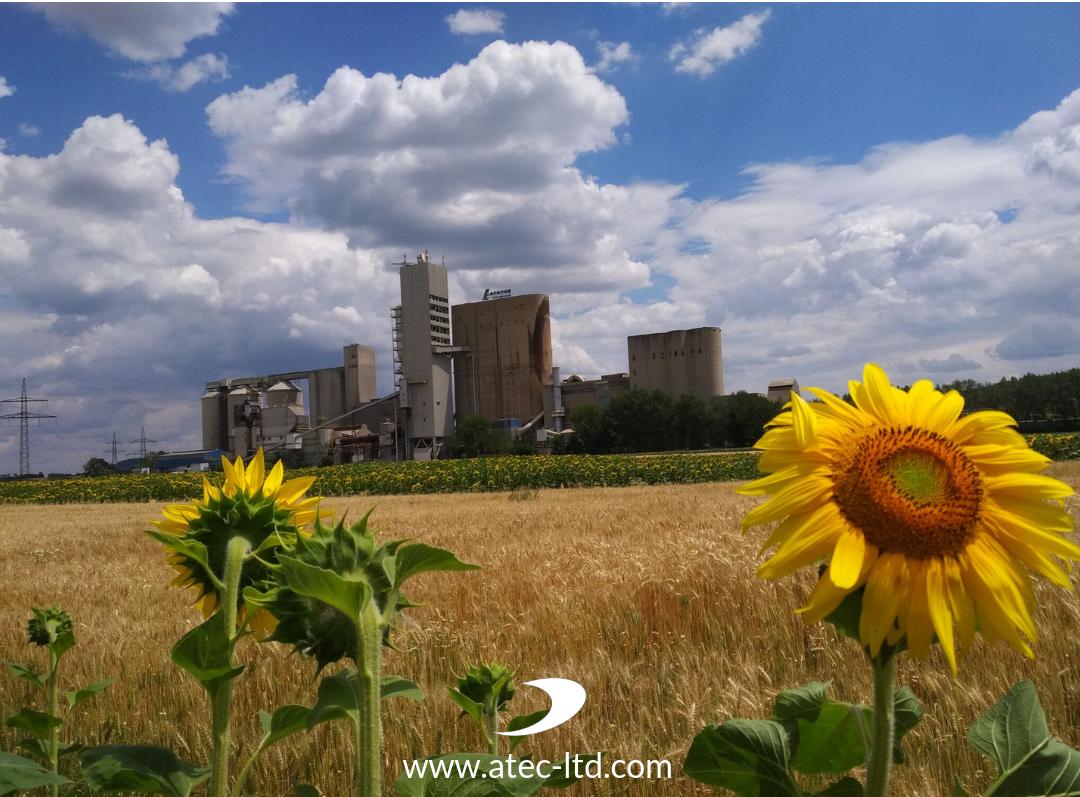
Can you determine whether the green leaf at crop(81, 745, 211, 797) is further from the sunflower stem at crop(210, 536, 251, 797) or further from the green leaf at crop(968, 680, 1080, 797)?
the green leaf at crop(968, 680, 1080, 797)

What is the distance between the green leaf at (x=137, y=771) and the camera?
1324 millimetres

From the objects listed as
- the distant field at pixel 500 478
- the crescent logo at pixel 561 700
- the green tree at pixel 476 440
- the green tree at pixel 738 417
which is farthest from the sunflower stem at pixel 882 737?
the green tree at pixel 476 440

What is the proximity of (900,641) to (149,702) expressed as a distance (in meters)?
4.31

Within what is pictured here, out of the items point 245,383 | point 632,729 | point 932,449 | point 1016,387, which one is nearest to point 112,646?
point 632,729

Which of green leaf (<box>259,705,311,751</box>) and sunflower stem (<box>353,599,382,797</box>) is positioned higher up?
sunflower stem (<box>353,599,382,797</box>)

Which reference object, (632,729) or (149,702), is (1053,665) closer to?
(632,729)

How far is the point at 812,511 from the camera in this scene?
1.11 m

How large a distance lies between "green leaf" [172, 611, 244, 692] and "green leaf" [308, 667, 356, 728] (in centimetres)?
15

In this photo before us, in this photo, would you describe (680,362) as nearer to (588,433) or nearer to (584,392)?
(584,392)

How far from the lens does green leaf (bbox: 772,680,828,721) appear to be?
121 cm

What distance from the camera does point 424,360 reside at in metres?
87.2

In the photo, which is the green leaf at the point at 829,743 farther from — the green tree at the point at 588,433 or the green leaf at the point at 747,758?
the green tree at the point at 588,433

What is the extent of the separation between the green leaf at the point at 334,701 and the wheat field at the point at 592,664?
0.15m

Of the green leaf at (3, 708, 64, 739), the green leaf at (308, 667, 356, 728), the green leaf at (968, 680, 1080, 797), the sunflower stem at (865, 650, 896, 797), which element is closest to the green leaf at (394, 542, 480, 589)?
the green leaf at (308, 667, 356, 728)
